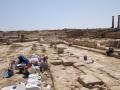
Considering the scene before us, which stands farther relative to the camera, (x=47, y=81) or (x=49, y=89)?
(x=47, y=81)

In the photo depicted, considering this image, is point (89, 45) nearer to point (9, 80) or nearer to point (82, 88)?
point (9, 80)

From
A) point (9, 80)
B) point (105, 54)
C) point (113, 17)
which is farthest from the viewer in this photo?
point (113, 17)

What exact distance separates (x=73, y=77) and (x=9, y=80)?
10.5 feet

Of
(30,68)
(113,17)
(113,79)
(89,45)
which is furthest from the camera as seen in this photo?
(113,17)

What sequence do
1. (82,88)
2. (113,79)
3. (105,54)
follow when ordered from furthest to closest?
(105,54) → (113,79) → (82,88)

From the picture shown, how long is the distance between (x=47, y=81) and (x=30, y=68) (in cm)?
200

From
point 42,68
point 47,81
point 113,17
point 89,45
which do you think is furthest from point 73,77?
point 113,17

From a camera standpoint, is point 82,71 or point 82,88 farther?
point 82,71

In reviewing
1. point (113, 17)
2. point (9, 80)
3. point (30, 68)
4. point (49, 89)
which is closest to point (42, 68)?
point (30, 68)

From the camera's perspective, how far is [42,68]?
11.3 meters

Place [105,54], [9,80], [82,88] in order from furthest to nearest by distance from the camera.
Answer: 1. [105,54]
2. [9,80]
3. [82,88]

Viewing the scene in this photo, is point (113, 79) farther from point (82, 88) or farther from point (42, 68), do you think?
point (42, 68)

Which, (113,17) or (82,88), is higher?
(113,17)

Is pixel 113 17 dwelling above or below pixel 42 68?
above
